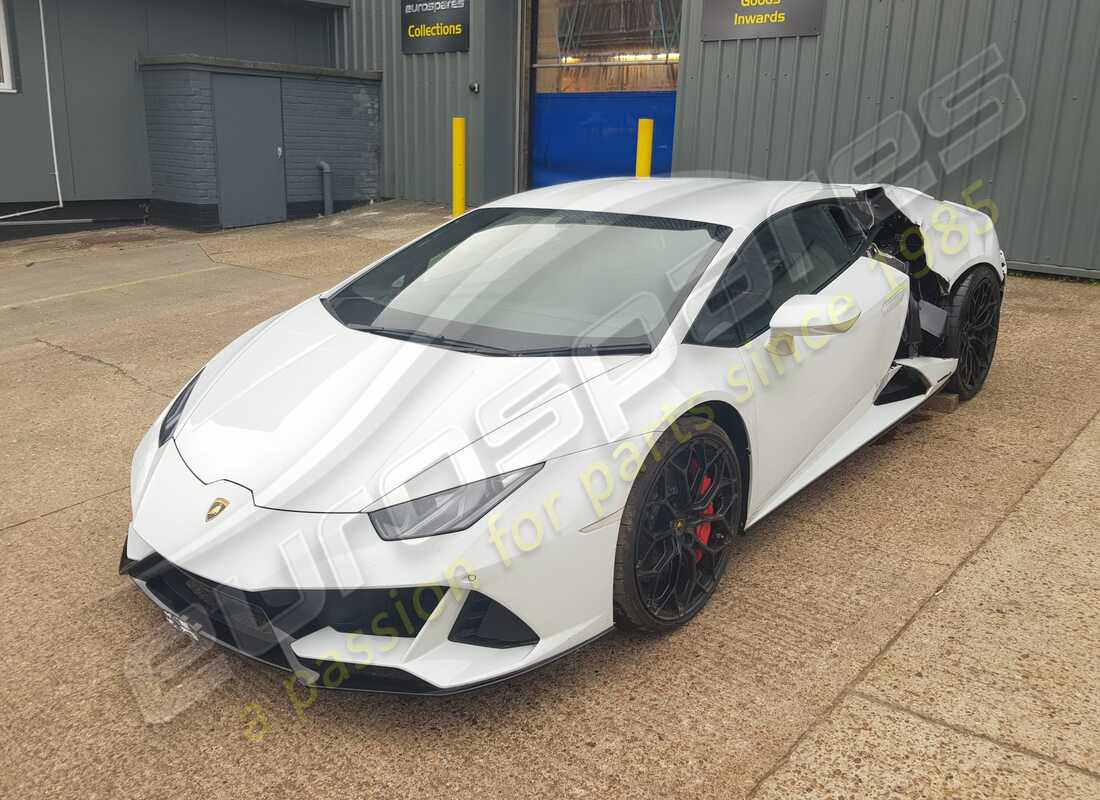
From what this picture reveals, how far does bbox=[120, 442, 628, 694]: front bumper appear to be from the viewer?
2.18m

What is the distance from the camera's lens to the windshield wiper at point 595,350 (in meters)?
2.75

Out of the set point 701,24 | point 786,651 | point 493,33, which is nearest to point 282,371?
point 786,651

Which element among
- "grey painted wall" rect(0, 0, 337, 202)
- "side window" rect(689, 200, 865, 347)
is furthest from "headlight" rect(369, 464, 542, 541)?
"grey painted wall" rect(0, 0, 337, 202)

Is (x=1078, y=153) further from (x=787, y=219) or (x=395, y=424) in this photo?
(x=395, y=424)

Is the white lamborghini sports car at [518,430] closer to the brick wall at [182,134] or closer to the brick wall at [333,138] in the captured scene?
the brick wall at [182,134]

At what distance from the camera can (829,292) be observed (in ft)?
11.3

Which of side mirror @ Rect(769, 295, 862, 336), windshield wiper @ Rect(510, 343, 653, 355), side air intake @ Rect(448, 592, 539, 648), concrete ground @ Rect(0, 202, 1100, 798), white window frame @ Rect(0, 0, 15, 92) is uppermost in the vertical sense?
white window frame @ Rect(0, 0, 15, 92)

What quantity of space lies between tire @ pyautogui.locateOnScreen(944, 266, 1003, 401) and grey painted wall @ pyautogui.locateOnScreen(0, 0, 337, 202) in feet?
35.5

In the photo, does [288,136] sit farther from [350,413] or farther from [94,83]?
[350,413]

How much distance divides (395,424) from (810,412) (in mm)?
1588

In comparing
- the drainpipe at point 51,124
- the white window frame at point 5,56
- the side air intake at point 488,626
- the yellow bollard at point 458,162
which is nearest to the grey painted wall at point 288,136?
the drainpipe at point 51,124

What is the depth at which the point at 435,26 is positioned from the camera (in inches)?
488

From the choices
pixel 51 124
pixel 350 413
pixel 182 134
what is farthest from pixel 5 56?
pixel 350 413

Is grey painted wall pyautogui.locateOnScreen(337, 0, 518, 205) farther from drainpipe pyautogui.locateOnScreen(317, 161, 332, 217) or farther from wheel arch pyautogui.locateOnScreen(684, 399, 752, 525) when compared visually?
wheel arch pyautogui.locateOnScreen(684, 399, 752, 525)
